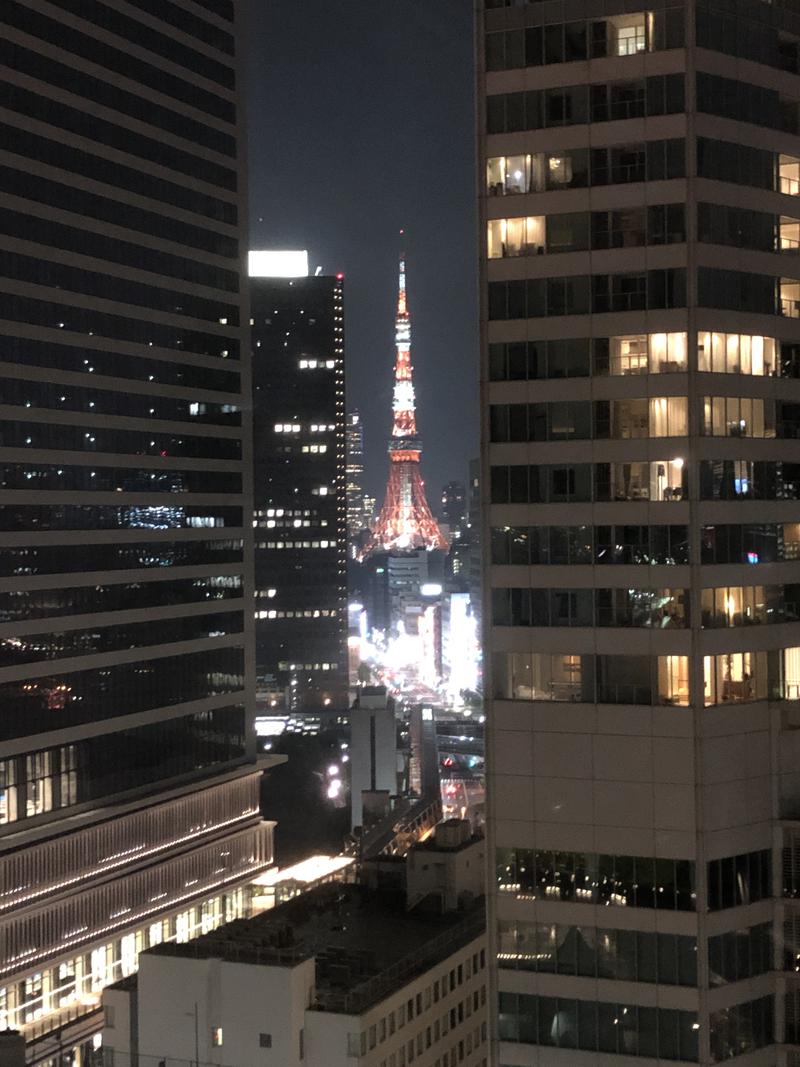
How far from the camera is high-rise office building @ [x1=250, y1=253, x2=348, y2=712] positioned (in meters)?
175

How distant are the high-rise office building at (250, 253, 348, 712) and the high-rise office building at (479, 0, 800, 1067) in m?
139

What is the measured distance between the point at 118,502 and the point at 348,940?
84.3 ft

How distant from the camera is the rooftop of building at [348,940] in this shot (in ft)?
138

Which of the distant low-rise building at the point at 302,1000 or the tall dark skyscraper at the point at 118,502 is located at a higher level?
the tall dark skyscraper at the point at 118,502

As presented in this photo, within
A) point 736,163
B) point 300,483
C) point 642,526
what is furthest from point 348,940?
point 300,483

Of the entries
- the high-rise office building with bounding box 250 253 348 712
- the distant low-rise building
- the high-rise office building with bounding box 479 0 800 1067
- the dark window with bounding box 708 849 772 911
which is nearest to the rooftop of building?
the distant low-rise building

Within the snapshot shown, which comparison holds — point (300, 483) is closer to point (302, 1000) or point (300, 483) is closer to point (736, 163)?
point (302, 1000)

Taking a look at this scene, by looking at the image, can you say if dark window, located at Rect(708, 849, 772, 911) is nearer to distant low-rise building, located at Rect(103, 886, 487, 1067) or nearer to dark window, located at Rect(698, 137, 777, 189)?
distant low-rise building, located at Rect(103, 886, 487, 1067)

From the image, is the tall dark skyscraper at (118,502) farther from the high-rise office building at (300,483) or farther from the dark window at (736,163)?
the high-rise office building at (300,483)

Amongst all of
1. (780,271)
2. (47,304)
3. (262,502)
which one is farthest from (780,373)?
(262,502)

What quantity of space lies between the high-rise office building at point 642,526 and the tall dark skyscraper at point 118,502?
97.1 feet

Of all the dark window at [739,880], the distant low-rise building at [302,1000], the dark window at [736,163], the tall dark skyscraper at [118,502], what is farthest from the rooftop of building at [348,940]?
the dark window at [736,163]

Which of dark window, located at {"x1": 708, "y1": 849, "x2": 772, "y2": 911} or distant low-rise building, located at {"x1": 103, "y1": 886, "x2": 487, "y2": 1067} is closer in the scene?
dark window, located at {"x1": 708, "y1": 849, "x2": 772, "y2": 911}

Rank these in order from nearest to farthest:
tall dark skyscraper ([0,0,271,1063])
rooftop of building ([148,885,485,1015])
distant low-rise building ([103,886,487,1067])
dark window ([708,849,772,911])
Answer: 1. dark window ([708,849,772,911])
2. distant low-rise building ([103,886,487,1067])
3. rooftop of building ([148,885,485,1015])
4. tall dark skyscraper ([0,0,271,1063])
